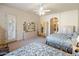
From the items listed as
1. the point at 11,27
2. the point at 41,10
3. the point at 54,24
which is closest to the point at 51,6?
the point at 41,10

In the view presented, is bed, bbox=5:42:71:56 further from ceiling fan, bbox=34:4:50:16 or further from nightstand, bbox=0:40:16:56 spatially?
ceiling fan, bbox=34:4:50:16

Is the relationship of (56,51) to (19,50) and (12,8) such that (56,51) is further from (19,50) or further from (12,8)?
(12,8)

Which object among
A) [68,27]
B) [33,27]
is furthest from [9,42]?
[68,27]

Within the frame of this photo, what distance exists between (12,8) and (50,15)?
1.82 feet

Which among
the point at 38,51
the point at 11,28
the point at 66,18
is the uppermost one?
the point at 66,18

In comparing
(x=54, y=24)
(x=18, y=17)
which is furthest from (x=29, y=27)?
(x=54, y=24)

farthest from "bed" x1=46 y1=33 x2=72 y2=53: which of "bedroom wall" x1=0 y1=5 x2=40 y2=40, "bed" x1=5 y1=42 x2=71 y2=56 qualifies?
"bedroom wall" x1=0 y1=5 x2=40 y2=40

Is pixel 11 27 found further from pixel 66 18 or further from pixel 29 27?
pixel 66 18

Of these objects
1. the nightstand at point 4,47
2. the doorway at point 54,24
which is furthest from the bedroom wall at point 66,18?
the nightstand at point 4,47

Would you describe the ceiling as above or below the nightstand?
above

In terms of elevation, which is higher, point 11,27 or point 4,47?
point 11,27

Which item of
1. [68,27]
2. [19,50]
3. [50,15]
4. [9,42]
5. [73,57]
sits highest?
[50,15]

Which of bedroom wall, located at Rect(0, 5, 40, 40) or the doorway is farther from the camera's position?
the doorway

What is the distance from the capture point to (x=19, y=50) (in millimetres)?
1701
